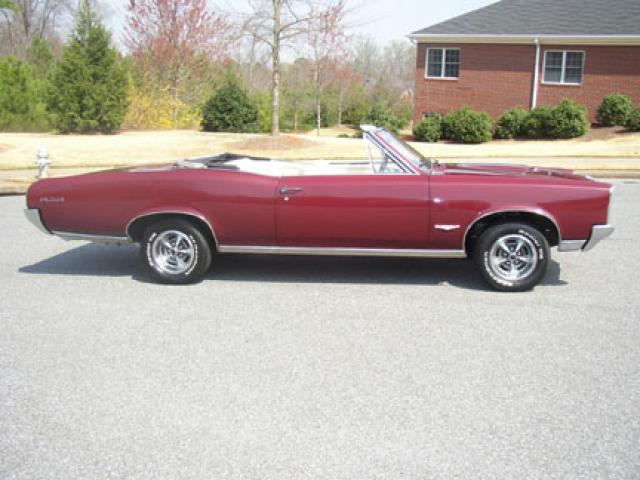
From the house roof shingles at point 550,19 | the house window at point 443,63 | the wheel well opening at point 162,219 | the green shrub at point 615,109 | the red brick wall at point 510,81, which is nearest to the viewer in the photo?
the wheel well opening at point 162,219

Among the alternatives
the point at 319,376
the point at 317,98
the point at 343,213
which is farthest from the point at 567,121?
the point at 319,376

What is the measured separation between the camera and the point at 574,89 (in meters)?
28.7

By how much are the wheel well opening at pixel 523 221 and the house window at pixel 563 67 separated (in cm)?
2451

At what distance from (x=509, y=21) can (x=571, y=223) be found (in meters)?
25.9

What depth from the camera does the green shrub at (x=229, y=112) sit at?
28875mm

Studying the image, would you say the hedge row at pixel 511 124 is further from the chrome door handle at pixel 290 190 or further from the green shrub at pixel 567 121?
the chrome door handle at pixel 290 190

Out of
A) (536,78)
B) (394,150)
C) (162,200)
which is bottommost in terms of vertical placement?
(162,200)

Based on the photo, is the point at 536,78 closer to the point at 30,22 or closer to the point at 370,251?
the point at 370,251

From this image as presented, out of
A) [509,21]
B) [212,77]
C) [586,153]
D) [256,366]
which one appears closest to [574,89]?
[509,21]

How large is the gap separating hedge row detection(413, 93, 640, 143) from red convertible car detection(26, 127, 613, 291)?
19.9m

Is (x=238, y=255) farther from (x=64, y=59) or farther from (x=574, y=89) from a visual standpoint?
(x=574, y=89)

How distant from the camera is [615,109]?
88.8ft

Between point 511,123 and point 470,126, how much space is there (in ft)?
7.28

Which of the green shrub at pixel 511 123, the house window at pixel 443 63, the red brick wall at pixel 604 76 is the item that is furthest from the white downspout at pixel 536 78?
the house window at pixel 443 63
